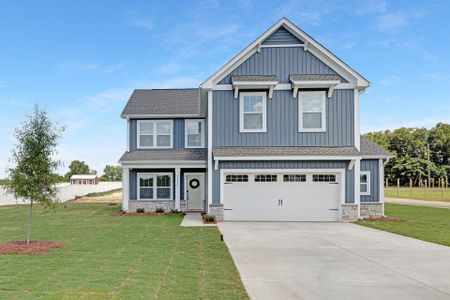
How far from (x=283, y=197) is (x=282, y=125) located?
3411 mm

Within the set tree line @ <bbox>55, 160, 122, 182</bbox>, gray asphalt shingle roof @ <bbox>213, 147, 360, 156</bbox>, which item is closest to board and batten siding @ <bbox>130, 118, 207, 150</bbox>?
gray asphalt shingle roof @ <bbox>213, 147, 360, 156</bbox>

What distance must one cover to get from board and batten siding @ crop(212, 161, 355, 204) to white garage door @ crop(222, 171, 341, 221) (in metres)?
0.40

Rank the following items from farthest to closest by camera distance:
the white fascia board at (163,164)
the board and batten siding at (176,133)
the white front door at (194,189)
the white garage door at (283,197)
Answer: the board and batten siding at (176,133), the white front door at (194,189), the white fascia board at (163,164), the white garage door at (283,197)

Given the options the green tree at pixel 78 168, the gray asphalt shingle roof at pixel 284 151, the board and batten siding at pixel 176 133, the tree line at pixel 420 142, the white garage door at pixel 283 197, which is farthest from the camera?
the green tree at pixel 78 168

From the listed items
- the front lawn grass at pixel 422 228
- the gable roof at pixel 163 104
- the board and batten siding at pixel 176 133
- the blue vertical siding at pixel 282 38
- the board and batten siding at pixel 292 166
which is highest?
the blue vertical siding at pixel 282 38

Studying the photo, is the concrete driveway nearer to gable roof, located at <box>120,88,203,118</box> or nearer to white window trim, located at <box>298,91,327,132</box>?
white window trim, located at <box>298,91,327,132</box>

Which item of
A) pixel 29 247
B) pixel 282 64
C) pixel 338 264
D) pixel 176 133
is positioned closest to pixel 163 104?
pixel 176 133

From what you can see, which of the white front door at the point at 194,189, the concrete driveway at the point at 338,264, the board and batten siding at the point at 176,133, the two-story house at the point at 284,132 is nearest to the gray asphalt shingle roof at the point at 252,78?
the two-story house at the point at 284,132

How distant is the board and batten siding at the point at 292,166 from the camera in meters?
16.9

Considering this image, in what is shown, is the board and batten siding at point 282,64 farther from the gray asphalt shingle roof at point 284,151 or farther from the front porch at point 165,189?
the front porch at point 165,189

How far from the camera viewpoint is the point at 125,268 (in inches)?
305

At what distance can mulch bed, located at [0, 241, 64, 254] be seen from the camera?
9.55 metres

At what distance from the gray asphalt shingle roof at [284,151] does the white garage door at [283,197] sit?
1102 millimetres

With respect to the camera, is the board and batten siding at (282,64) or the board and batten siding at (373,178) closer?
the board and batten siding at (282,64)
